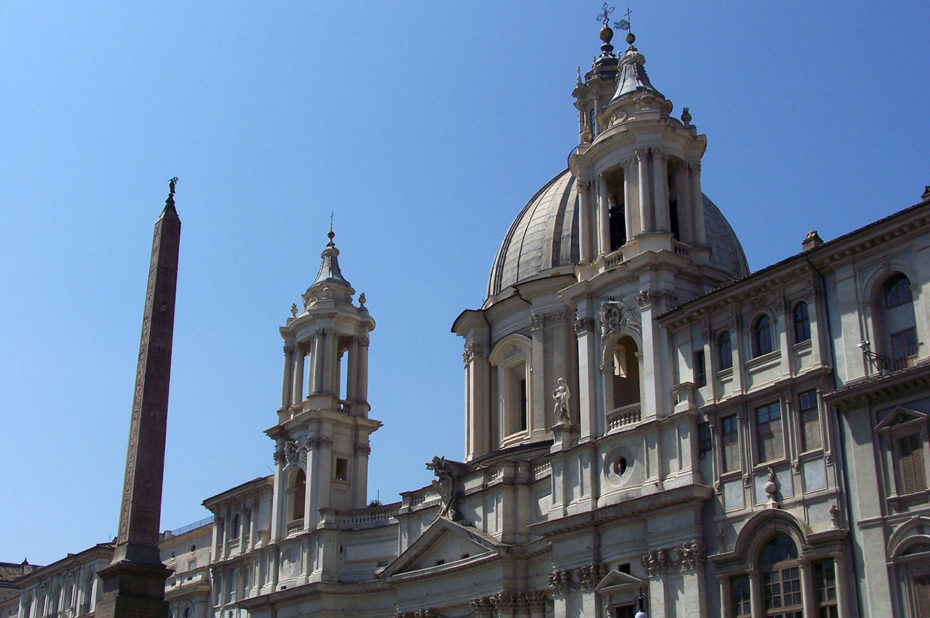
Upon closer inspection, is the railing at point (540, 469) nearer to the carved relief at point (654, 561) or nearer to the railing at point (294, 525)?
the carved relief at point (654, 561)

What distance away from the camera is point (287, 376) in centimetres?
5984

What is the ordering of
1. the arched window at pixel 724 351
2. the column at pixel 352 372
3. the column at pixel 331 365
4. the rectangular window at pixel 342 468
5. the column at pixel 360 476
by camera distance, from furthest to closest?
the column at pixel 352 372 < the column at pixel 331 365 < the rectangular window at pixel 342 468 < the column at pixel 360 476 < the arched window at pixel 724 351

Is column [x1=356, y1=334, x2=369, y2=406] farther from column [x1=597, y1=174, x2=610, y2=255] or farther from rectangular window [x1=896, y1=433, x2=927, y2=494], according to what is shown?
rectangular window [x1=896, y1=433, x2=927, y2=494]

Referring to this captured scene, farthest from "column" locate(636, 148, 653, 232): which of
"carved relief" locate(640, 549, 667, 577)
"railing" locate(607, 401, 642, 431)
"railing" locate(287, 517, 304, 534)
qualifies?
"railing" locate(287, 517, 304, 534)

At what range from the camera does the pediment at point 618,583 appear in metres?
36.2

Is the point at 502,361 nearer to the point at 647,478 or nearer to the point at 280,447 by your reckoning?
the point at 280,447

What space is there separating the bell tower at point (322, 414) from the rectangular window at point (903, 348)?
31.7m

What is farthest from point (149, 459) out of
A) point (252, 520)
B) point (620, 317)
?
point (252, 520)

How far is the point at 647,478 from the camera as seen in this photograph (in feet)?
121

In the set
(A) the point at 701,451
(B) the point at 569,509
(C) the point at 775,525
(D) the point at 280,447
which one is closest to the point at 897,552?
(C) the point at 775,525

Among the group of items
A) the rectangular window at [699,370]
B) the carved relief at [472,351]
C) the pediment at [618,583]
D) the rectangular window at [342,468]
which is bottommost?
the pediment at [618,583]

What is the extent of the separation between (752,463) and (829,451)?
284 cm

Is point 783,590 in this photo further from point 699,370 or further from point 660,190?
point 660,190

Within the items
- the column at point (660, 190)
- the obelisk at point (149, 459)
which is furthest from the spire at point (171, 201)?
the column at point (660, 190)
